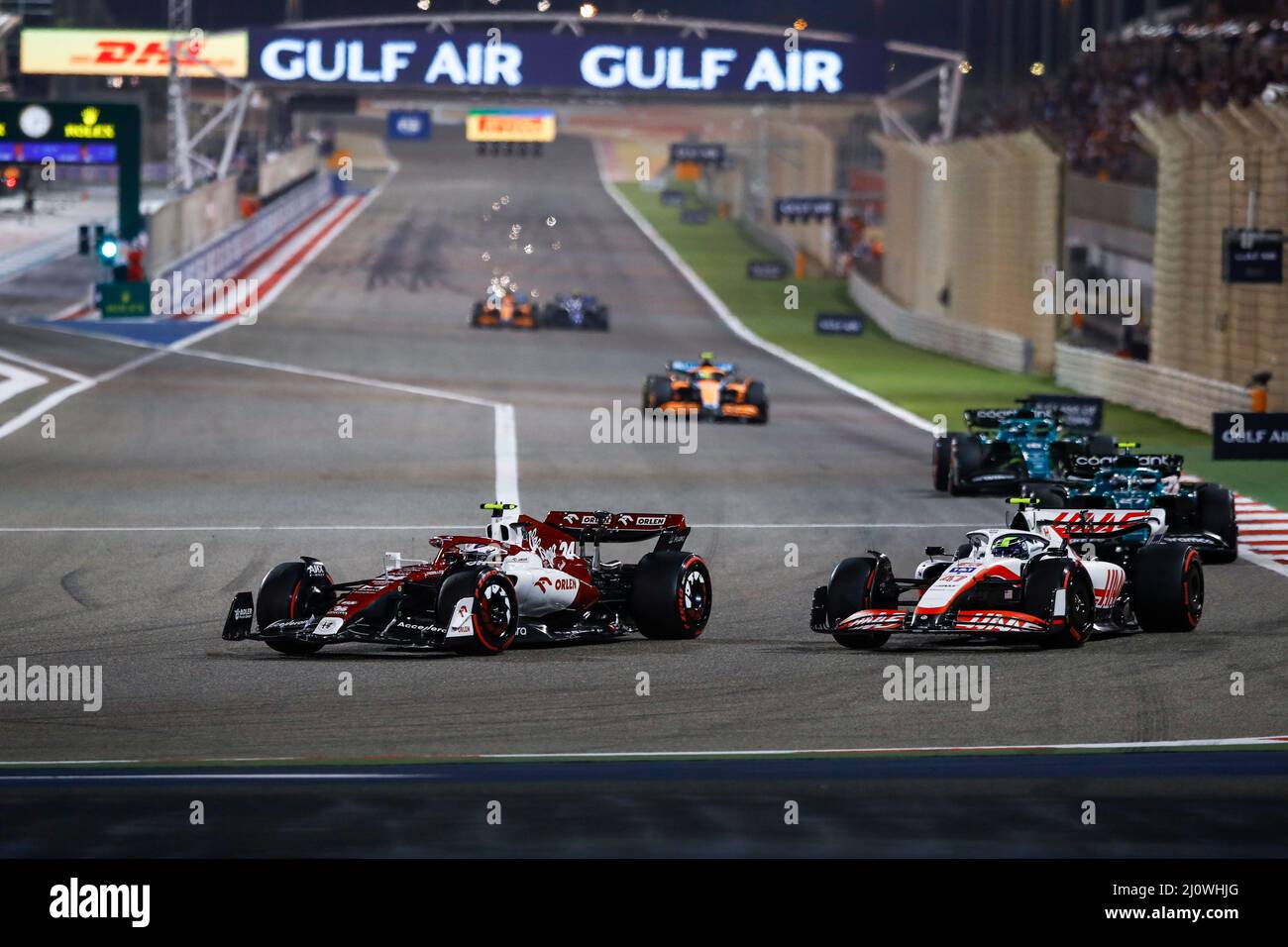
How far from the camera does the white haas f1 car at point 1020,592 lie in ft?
54.4

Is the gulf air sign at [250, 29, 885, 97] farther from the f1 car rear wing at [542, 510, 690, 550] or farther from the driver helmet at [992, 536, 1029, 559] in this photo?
the driver helmet at [992, 536, 1029, 559]

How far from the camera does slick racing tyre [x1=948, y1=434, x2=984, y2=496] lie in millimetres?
28078

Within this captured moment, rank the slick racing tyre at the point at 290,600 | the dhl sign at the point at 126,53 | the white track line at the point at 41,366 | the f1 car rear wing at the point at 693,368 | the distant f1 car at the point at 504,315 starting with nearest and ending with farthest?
the slick racing tyre at the point at 290,600 → the f1 car rear wing at the point at 693,368 → the white track line at the point at 41,366 → the distant f1 car at the point at 504,315 → the dhl sign at the point at 126,53

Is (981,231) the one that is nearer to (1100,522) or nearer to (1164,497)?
(1164,497)

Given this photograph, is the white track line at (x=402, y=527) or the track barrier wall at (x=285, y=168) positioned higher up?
the track barrier wall at (x=285, y=168)

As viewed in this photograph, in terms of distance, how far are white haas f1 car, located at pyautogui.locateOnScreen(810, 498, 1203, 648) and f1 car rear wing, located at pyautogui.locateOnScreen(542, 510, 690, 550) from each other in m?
1.46

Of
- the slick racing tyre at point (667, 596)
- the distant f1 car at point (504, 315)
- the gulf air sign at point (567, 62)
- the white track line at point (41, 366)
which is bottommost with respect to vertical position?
the slick racing tyre at point (667, 596)

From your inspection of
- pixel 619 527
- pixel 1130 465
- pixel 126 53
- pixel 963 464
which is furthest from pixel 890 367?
pixel 619 527

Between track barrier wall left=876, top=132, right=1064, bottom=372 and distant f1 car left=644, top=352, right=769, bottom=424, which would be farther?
track barrier wall left=876, top=132, right=1064, bottom=372

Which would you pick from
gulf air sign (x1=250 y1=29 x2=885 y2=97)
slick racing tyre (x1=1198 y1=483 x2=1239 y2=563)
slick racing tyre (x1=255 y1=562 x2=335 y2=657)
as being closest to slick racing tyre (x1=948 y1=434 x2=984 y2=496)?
slick racing tyre (x1=1198 y1=483 x2=1239 y2=563)

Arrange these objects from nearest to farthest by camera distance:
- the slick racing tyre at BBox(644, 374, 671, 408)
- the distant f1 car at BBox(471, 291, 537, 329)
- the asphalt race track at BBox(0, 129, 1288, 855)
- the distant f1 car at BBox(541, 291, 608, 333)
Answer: the asphalt race track at BBox(0, 129, 1288, 855), the slick racing tyre at BBox(644, 374, 671, 408), the distant f1 car at BBox(471, 291, 537, 329), the distant f1 car at BBox(541, 291, 608, 333)

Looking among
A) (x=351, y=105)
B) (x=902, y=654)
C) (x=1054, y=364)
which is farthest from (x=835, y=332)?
(x=902, y=654)

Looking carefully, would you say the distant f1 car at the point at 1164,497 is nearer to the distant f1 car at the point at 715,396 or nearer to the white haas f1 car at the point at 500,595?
the white haas f1 car at the point at 500,595

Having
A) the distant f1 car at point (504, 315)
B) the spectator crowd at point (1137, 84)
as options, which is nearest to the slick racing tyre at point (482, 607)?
the spectator crowd at point (1137, 84)
